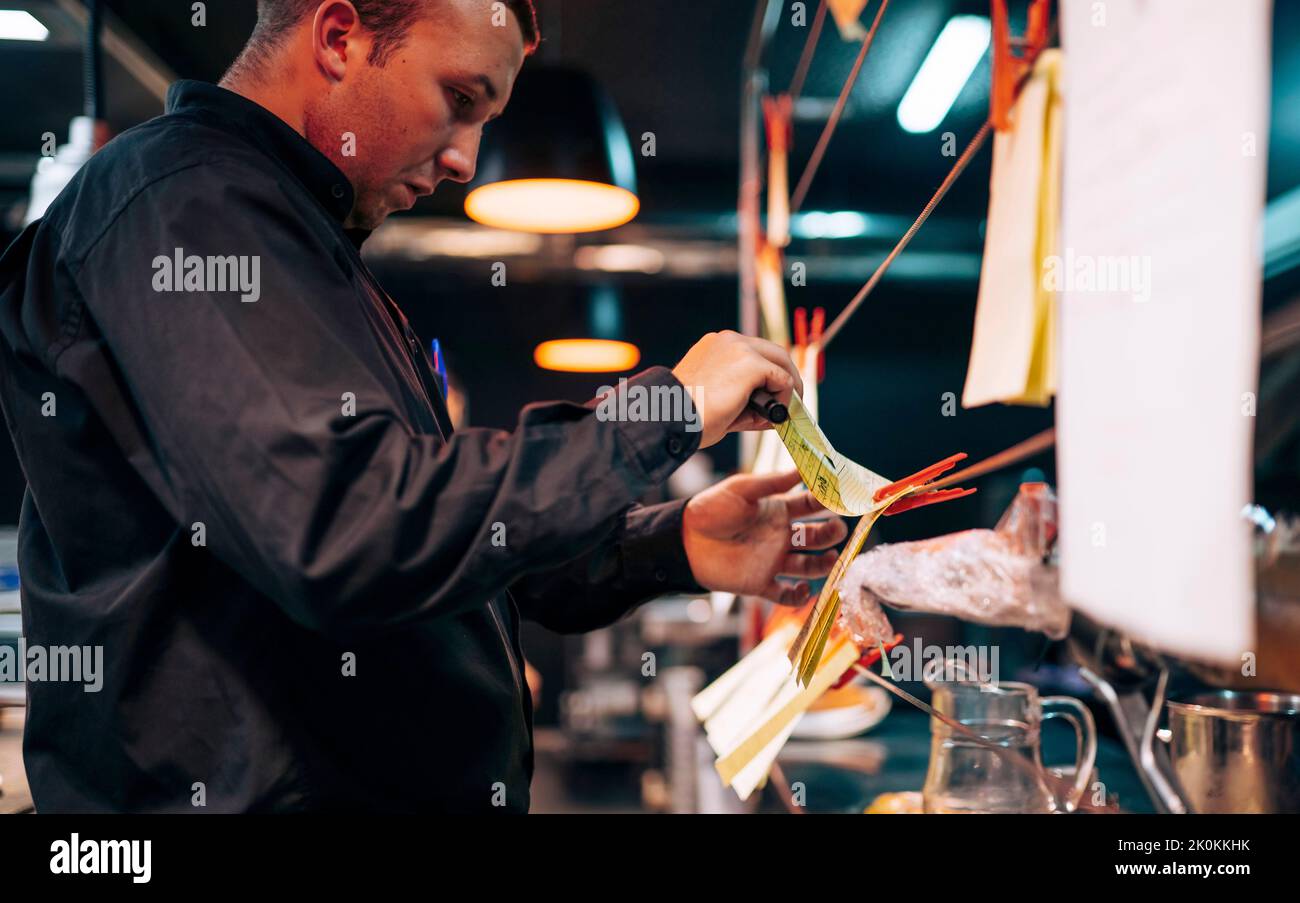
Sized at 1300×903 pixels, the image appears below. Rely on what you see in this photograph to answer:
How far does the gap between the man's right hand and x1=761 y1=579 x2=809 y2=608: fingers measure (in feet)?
1.35

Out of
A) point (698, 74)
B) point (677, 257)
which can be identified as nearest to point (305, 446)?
point (698, 74)

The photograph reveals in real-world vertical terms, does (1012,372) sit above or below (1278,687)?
above

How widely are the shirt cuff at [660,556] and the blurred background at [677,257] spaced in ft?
1.35

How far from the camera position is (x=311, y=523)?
25.6 inches

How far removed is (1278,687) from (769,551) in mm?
535

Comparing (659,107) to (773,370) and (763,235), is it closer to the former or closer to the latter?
(763,235)

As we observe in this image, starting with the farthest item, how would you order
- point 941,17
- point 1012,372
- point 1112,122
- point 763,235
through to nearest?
point 763,235 < point 941,17 < point 1012,372 < point 1112,122

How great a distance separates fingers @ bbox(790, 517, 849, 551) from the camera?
1.22 m

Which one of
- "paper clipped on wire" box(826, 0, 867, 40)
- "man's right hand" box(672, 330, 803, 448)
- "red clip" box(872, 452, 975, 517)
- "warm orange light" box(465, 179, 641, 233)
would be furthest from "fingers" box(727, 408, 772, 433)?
"warm orange light" box(465, 179, 641, 233)

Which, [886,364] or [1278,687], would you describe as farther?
[886,364]

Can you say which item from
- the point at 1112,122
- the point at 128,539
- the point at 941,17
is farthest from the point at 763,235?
the point at 128,539

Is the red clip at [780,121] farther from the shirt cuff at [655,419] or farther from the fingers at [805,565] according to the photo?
the shirt cuff at [655,419]

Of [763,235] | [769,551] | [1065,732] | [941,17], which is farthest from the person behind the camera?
[763,235]

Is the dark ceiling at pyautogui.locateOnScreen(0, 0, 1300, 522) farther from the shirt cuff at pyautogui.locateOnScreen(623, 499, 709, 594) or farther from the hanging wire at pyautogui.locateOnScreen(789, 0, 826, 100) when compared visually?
the shirt cuff at pyautogui.locateOnScreen(623, 499, 709, 594)
